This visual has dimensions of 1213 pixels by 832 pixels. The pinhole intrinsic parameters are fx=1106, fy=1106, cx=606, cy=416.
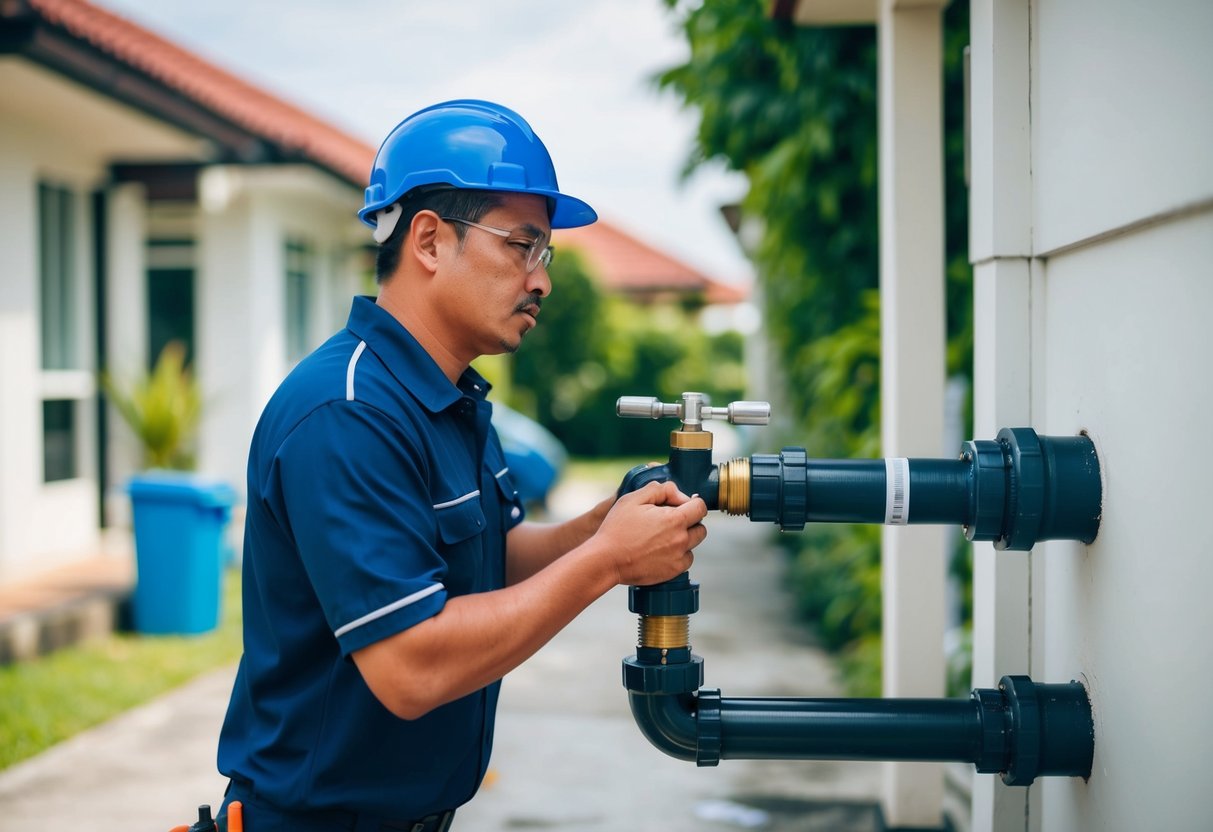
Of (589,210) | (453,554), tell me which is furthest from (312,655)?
(589,210)

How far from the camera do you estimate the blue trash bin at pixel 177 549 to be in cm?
632

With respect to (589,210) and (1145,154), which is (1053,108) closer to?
(1145,154)

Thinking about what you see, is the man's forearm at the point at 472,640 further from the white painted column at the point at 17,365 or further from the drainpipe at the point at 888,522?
the white painted column at the point at 17,365

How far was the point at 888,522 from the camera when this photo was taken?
1.89m

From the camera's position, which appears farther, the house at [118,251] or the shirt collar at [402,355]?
the house at [118,251]

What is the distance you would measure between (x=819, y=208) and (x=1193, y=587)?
3.99 meters

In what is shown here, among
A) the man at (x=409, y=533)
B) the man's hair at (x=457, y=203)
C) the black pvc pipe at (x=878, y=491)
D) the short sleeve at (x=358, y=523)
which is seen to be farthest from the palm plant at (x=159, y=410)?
the black pvc pipe at (x=878, y=491)

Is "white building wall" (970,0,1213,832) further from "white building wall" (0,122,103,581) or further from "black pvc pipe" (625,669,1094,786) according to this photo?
"white building wall" (0,122,103,581)

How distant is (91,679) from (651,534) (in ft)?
15.4

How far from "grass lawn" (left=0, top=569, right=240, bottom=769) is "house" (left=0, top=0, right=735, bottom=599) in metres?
1.19

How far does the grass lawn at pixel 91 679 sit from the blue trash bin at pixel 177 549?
135 mm

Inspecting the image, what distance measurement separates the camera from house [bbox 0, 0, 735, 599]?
6.99m

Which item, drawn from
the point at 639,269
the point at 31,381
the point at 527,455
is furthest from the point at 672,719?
the point at 639,269

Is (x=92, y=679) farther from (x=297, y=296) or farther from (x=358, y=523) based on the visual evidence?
(x=297, y=296)
